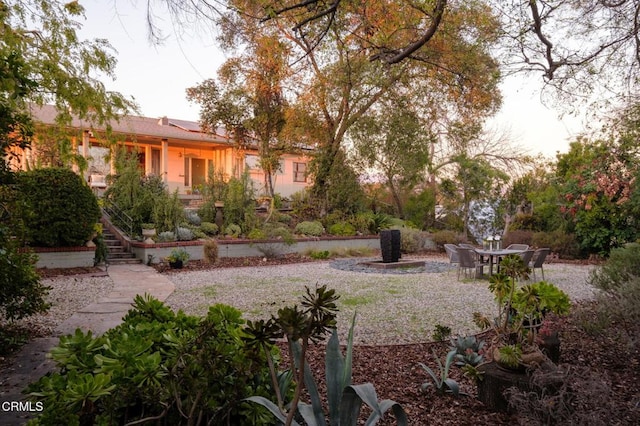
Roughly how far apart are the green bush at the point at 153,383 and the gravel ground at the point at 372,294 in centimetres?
309

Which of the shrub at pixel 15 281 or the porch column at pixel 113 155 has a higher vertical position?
the porch column at pixel 113 155

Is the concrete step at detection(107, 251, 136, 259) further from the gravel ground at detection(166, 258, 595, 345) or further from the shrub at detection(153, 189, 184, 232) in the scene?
the gravel ground at detection(166, 258, 595, 345)

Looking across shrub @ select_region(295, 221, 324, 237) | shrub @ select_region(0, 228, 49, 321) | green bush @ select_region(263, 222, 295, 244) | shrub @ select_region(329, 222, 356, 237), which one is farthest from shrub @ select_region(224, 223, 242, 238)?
shrub @ select_region(0, 228, 49, 321)

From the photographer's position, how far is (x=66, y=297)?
23.7ft

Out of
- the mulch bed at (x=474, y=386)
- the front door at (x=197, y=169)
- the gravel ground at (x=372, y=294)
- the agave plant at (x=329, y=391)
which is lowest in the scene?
the gravel ground at (x=372, y=294)

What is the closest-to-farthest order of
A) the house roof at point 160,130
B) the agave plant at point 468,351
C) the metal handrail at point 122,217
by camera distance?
the agave plant at point 468,351, the metal handrail at point 122,217, the house roof at point 160,130

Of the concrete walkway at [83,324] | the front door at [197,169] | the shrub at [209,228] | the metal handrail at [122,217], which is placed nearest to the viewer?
the concrete walkway at [83,324]

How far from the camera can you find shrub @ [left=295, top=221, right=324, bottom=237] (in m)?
16.0

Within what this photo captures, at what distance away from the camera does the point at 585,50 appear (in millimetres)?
7184

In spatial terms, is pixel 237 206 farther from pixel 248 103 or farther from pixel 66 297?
pixel 66 297

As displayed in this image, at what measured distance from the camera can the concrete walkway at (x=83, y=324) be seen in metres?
3.14

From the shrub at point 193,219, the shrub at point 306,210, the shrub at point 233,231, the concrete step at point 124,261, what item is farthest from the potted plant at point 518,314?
the shrub at point 306,210

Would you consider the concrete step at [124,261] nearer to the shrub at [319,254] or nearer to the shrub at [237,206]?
the shrub at [237,206]

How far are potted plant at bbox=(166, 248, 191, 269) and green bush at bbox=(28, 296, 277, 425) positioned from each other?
376 inches
